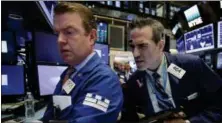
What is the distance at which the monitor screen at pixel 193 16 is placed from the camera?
145 inches

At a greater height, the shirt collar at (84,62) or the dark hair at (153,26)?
the dark hair at (153,26)

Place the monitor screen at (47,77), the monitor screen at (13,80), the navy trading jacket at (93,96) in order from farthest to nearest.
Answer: the monitor screen at (13,80)
the monitor screen at (47,77)
the navy trading jacket at (93,96)

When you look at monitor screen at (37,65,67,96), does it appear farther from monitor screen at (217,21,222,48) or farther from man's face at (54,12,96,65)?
monitor screen at (217,21,222,48)

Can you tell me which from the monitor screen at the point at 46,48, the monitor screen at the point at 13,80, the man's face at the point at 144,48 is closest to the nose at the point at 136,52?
the man's face at the point at 144,48

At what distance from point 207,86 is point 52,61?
33.2 inches

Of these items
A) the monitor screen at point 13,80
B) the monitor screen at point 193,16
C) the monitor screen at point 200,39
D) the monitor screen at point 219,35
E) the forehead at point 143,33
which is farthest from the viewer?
the monitor screen at point 193,16

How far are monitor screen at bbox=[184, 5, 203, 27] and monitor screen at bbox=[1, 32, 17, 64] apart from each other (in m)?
2.41

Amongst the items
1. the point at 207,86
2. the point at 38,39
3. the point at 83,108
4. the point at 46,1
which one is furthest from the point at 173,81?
the point at 46,1

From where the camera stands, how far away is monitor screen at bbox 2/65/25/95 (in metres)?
1.70

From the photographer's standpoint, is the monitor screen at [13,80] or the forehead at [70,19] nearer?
the forehead at [70,19]

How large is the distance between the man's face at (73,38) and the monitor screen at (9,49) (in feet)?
2.03

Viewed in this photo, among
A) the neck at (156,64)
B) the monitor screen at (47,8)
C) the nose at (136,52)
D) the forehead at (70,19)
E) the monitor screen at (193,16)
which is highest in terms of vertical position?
the monitor screen at (193,16)

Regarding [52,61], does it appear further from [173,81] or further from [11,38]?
[173,81]

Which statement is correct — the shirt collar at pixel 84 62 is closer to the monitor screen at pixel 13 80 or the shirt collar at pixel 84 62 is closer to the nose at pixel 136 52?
the nose at pixel 136 52
